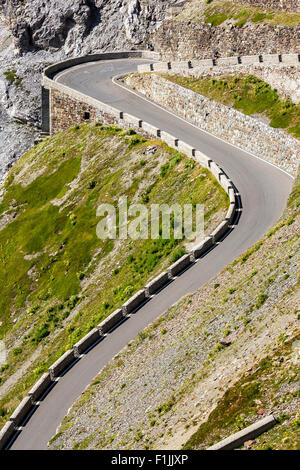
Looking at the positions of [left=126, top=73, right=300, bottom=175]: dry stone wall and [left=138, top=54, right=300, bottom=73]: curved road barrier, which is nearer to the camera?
[left=126, top=73, right=300, bottom=175]: dry stone wall

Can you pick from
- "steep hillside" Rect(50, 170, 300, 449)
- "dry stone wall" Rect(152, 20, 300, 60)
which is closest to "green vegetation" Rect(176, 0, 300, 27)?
"dry stone wall" Rect(152, 20, 300, 60)

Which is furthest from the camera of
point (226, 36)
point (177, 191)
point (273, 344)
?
point (226, 36)

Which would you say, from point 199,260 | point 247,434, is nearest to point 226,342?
point 247,434

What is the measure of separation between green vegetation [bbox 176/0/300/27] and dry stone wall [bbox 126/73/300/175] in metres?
8.38

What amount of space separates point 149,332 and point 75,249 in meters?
18.4

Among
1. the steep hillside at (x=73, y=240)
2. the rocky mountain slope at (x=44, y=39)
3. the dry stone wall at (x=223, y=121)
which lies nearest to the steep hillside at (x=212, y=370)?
the steep hillside at (x=73, y=240)

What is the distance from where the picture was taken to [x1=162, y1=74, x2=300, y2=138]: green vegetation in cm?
5338

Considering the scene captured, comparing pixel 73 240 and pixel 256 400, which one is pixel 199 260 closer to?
pixel 73 240

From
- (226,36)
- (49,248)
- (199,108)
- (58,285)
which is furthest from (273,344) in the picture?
(226,36)

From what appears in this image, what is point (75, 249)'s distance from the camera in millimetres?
52812

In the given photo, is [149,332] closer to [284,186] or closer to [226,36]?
[284,186]

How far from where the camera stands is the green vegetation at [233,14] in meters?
61.8

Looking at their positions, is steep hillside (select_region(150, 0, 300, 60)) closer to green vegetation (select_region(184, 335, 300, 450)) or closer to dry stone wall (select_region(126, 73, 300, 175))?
dry stone wall (select_region(126, 73, 300, 175))

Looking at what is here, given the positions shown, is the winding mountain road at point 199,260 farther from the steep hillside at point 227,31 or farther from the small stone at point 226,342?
the small stone at point 226,342
